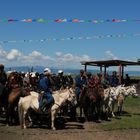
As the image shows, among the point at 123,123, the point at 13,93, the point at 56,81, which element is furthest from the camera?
the point at 56,81

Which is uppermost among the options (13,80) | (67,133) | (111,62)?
(111,62)

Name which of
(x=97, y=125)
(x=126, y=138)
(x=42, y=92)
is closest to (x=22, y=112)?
(x=42, y=92)

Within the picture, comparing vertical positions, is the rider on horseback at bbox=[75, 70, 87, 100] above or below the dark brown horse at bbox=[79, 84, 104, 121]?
above

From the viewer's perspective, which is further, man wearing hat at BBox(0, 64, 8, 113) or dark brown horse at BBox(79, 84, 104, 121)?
dark brown horse at BBox(79, 84, 104, 121)

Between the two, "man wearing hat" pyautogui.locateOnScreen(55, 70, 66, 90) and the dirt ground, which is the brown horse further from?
"man wearing hat" pyautogui.locateOnScreen(55, 70, 66, 90)

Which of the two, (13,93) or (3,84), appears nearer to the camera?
(13,93)

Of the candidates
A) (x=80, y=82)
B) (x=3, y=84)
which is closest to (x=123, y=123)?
(x=80, y=82)

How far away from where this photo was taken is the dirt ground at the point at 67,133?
15.9 m

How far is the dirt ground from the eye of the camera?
52.2 feet

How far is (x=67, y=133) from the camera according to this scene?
16953mm

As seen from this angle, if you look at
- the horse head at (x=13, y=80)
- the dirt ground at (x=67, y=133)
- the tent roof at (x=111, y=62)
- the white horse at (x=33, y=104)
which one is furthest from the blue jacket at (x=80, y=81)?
the tent roof at (x=111, y=62)

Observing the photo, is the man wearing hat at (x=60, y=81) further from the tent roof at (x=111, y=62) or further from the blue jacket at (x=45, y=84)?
the tent roof at (x=111, y=62)

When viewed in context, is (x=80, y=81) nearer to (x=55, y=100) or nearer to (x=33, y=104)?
(x=55, y=100)

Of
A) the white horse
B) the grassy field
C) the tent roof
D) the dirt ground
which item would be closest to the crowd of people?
the white horse
